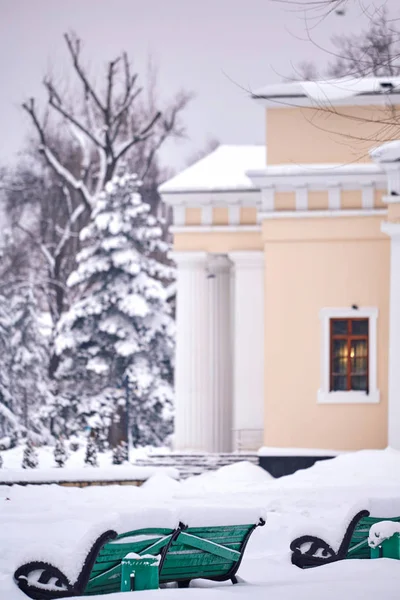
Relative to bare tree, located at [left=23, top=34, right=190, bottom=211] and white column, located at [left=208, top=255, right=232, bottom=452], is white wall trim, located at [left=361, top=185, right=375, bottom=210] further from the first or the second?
bare tree, located at [left=23, top=34, right=190, bottom=211]

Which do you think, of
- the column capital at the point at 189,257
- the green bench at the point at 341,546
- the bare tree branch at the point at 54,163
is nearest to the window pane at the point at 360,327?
the column capital at the point at 189,257

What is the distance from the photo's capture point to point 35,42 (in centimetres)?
4100

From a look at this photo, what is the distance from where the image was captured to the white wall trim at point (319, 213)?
21125mm

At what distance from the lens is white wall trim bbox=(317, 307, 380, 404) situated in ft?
68.7

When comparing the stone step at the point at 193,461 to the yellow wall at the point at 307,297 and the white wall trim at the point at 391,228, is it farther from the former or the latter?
the white wall trim at the point at 391,228

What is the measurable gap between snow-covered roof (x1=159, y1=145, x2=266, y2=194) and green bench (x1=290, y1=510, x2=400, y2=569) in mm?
13387

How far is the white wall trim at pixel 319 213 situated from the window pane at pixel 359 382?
2.96m

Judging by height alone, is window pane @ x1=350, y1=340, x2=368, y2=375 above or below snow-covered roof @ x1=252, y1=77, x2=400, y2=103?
below

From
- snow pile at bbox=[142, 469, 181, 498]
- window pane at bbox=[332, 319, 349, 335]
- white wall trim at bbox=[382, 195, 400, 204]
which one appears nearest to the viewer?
snow pile at bbox=[142, 469, 181, 498]

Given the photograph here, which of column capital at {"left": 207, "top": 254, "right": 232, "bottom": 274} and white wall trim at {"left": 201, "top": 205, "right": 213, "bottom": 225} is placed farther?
column capital at {"left": 207, "top": 254, "right": 232, "bottom": 274}

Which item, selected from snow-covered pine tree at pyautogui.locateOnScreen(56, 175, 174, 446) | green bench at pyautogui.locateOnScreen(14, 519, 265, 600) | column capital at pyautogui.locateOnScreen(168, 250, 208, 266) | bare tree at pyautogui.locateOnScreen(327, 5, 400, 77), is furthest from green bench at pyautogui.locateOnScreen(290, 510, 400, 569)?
snow-covered pine tree at pyautogui.locateOnScreen(56, 175, 174, 446)

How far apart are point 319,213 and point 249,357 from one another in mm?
4108

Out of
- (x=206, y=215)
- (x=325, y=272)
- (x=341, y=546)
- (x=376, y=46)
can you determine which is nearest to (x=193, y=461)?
(x=325, y=272)

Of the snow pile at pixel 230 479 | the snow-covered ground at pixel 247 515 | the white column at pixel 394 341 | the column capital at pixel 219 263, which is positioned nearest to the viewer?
the snow-covered ground at pixel 247 515
